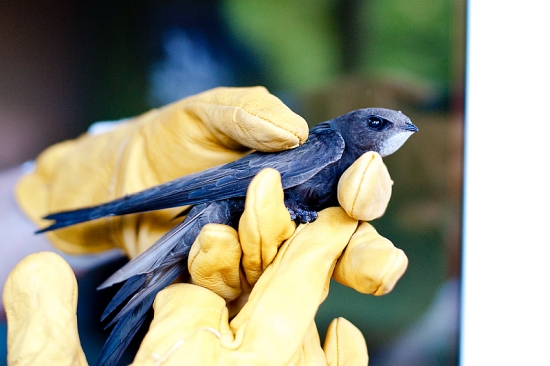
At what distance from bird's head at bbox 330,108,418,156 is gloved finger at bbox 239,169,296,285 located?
0.20 m

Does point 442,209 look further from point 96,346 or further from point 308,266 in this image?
point 96,346

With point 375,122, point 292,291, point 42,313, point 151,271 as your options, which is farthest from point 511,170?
point 42,313

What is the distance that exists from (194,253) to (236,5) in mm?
1216

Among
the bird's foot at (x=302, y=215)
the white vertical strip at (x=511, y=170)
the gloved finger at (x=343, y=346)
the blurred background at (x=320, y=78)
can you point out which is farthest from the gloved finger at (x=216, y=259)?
the white vertical strip at (x=511, y=170)

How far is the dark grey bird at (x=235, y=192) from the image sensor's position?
0.70 meters

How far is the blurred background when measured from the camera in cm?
148

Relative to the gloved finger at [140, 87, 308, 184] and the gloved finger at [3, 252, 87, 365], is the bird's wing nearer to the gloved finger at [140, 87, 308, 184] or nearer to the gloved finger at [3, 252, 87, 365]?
the gloved finger at [140, 87, 308, 184]

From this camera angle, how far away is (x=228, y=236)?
24.2 inches

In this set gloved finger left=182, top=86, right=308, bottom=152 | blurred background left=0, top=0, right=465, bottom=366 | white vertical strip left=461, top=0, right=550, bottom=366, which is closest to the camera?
gloved finger left=182, top=86, right=308, bottom=152

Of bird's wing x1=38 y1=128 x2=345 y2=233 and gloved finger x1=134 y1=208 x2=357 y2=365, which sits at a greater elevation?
bird's wing x1=38 y1=128 x2=345 y2=233

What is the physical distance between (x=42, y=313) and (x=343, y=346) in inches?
20.6

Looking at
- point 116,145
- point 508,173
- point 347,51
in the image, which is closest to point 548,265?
point 508,173

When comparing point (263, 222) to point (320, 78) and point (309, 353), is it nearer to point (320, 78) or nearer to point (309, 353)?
point (309, 353)

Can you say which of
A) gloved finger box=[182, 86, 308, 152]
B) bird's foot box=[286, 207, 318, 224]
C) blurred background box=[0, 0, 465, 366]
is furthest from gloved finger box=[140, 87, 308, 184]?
blurred background box=[0, 0, 465, 366]
